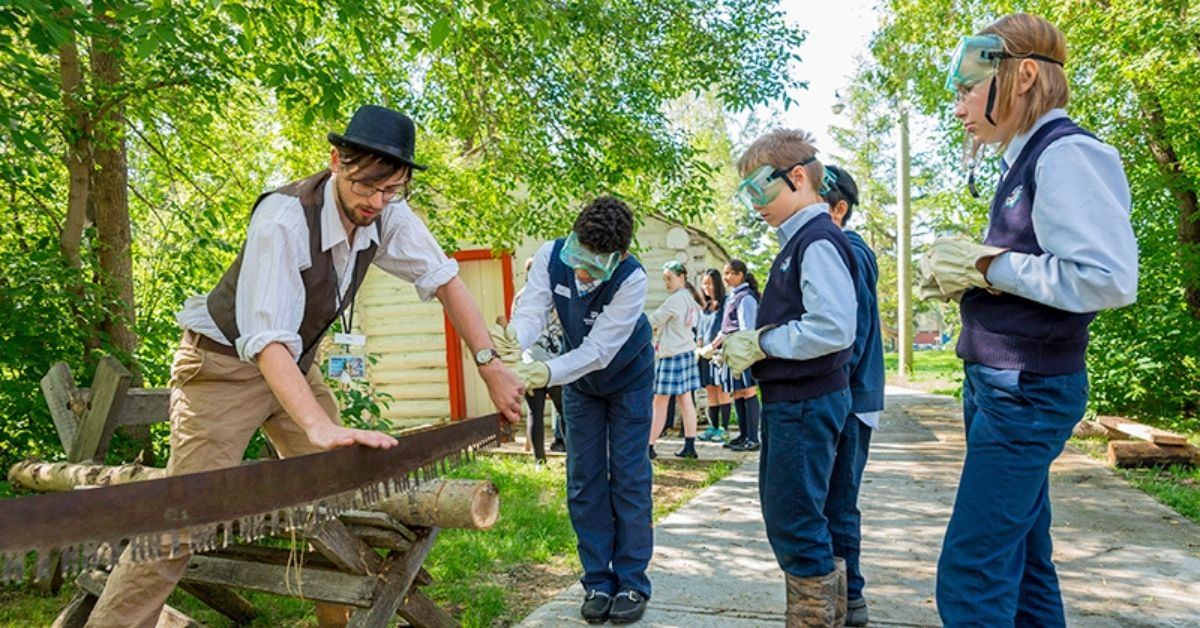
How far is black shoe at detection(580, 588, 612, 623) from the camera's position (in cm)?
375

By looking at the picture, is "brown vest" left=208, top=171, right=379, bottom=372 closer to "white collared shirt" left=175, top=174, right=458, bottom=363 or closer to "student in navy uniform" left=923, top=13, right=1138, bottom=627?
"white collared shirt" left=175, top=174, right=458, bottom=363

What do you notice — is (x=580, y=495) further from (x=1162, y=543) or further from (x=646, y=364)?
(x=1162, y=543)

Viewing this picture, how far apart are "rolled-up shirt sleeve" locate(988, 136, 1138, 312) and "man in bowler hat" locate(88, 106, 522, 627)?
6.24 feet

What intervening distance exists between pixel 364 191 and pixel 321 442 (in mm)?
907

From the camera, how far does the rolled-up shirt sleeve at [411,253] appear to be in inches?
129

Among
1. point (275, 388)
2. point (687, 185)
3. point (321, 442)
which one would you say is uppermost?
point (687, 185)

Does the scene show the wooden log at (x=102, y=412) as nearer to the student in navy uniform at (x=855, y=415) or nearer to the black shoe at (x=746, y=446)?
the student in navy uniform at (x=855, y=415)

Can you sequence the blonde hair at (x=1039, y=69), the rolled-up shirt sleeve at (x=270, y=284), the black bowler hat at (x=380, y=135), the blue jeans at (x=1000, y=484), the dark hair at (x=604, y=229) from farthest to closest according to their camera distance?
1. the dark hair at (x=604, y=229)
2. the black bowler hat at (x=380, y=135)
3. the rolled-up shirt sleeve at (x=270, y=284)
4. the blonde hair at (x=1039, y=69)
5. the blue jeans at (x=1000, y=484)

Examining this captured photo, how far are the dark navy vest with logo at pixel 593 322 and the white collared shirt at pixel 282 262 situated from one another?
0.92 meters

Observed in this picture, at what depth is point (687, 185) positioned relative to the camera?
26.6 feet

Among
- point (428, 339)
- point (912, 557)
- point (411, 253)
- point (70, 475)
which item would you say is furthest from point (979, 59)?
point (428, 339)

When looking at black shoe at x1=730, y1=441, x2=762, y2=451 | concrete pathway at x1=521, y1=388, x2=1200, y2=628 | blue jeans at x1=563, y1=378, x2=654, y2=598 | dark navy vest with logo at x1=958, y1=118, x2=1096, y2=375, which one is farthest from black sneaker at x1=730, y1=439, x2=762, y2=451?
dark navy vest with logo at x1=958, y1=118, x2=1096, y2=375

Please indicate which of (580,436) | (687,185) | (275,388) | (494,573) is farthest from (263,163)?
(275,388)

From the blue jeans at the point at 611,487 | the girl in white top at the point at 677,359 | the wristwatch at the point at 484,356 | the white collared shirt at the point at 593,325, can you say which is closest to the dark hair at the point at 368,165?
the wristwatch at the point at 484,356
